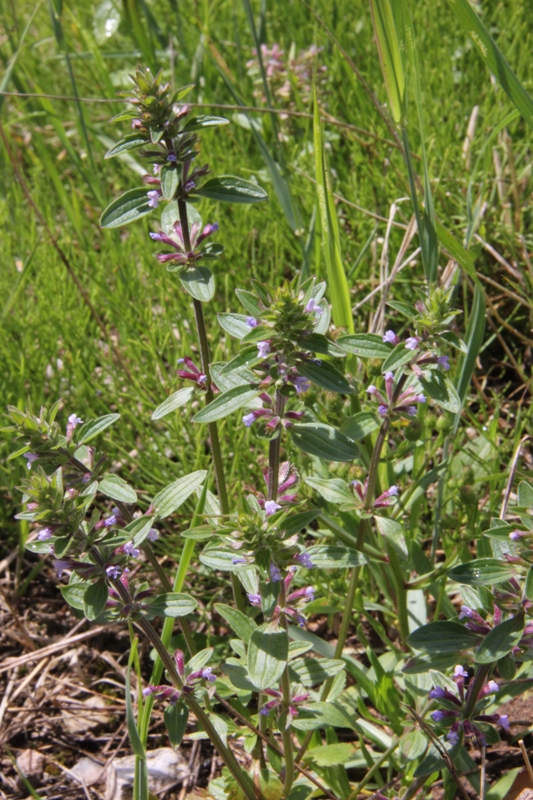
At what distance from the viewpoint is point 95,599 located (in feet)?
4.60

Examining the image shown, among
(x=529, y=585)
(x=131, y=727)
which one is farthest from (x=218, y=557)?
(x=529, y=585)

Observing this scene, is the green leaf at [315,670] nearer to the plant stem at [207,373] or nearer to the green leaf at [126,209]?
the plant stem at [207,373]

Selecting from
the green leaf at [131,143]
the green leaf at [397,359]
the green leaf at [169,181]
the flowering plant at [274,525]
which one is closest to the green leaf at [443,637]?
the flowering plant at [274,525]

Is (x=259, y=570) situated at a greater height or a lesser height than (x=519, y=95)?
lesser

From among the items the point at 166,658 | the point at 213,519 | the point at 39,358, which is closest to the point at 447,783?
the point at 166,658

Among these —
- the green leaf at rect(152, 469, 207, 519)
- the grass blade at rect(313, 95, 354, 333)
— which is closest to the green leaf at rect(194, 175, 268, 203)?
the grass blade at rect(313, 95, 354, 333)

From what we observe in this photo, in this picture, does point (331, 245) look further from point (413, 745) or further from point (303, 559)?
point (413, 745)

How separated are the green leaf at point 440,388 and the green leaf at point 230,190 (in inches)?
20.2

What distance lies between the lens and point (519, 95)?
70.6 inches

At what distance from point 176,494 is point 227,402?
1.03ft

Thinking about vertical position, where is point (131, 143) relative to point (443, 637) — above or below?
above

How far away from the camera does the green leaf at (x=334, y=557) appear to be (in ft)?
4.87

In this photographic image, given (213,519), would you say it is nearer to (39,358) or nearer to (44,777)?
(44,777)

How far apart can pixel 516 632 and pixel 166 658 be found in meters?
0.71
